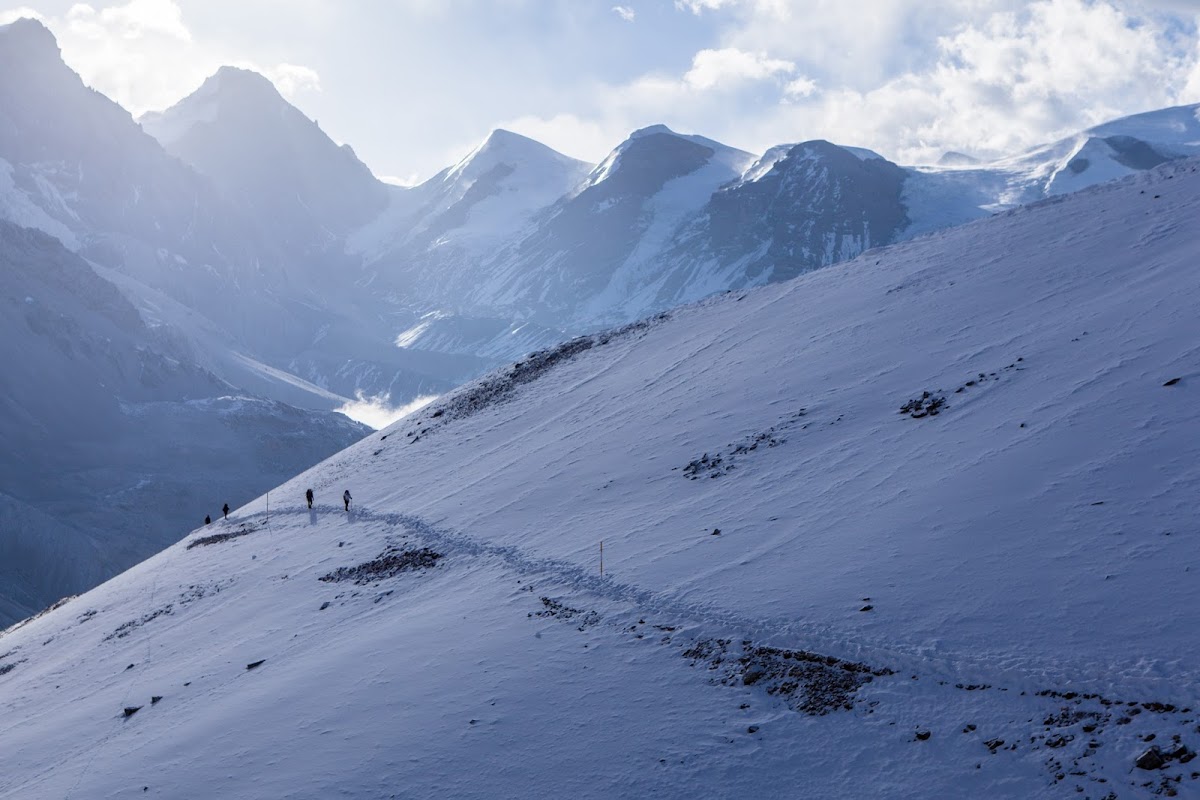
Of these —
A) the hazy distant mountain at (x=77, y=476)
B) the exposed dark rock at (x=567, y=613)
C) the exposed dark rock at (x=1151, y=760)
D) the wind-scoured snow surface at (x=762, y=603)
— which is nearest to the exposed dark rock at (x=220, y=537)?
the wind-scoured snow surface at (x=762, y=603)

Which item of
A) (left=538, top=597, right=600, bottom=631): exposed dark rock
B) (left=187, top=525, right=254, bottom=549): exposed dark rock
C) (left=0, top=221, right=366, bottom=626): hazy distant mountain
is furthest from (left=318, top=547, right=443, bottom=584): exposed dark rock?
(left=0, top=221, right=366, bottom=626): hazy distant mountain

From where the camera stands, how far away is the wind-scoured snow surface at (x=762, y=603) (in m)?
13.3

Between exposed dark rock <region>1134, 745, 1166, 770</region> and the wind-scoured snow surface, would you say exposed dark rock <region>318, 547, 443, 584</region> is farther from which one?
exposed dark rock <region>1134, 745, 1166, 770</region>

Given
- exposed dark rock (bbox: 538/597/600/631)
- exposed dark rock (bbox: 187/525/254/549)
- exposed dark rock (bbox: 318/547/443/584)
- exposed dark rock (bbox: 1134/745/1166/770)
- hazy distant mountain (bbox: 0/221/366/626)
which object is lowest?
exposed dark rock (bbox: 1134/745/1166/770)

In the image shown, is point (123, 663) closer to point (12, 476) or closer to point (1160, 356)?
point (1160, 356)

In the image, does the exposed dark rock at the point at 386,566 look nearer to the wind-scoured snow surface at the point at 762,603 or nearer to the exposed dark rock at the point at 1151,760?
the wind-scoured snow surface at the point at 762,603

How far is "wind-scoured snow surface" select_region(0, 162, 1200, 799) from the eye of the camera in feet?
43.6

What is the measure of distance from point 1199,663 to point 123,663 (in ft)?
91.8

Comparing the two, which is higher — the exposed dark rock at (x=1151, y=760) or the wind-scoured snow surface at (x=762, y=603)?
the wind-scoured snow surface at (x=762, y=603)

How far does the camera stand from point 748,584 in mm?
19250

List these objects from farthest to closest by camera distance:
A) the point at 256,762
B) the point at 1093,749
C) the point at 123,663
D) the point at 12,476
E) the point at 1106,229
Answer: the point at 12,476
the point at 1106,229
the point at 123,663
the point at 256,762
the point at 1093,749

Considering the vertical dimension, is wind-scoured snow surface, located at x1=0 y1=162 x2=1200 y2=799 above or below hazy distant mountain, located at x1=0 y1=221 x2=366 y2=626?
below

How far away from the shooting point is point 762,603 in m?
Result: 18.2

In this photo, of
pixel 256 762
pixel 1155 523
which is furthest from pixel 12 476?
pixel 1155 523
